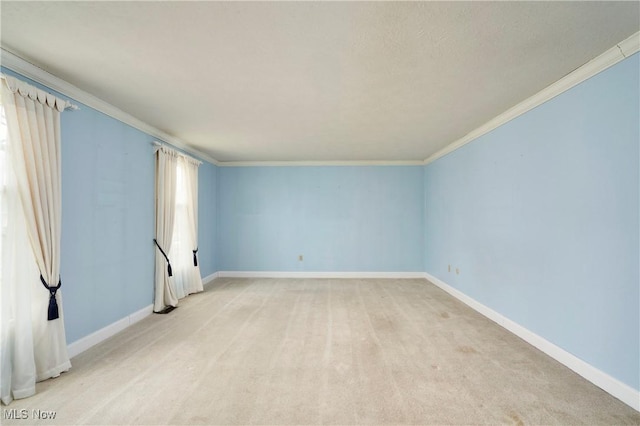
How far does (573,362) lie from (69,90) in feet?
16.5

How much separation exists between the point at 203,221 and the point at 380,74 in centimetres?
451

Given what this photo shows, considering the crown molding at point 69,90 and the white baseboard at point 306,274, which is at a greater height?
the crown molding at point 69,90

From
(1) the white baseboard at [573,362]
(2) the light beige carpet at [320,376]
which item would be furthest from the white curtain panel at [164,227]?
(1) the white baseboard at [573,362]

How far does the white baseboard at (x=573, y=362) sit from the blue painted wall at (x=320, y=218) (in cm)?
247

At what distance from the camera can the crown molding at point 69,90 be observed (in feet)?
6.94

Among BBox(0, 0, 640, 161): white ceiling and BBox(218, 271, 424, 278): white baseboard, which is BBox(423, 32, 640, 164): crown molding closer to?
BBox(0, 0, 640, 161): white ceiling

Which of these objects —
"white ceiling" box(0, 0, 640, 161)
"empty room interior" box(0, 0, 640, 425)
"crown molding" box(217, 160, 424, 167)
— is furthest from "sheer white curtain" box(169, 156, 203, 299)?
"white ceiling" box(0, 0, 640, 161)

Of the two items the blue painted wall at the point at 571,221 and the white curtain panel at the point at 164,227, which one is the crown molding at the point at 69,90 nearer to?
the white curtain panel at the point at 164,227

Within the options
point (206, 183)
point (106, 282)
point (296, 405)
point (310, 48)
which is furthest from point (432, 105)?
point (206, 183)

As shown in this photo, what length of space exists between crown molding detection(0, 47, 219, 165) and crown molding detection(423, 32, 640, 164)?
4.33 metres

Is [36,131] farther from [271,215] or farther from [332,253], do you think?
[332,253]

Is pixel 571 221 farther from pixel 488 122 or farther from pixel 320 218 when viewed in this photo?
pixel 320 218

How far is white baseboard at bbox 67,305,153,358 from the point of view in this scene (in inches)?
104

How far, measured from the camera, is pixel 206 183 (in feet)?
19.0
